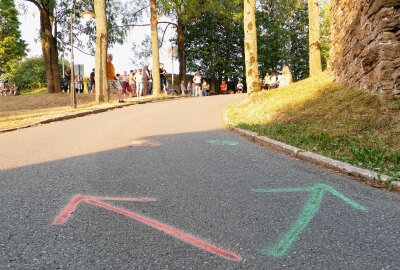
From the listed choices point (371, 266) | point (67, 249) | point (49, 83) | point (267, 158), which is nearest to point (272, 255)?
point (371, 266)

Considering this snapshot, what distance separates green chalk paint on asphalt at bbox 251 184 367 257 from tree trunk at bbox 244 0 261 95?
12185 millimetres

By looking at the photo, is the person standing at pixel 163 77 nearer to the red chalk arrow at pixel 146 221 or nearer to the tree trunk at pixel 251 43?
the tree trunk at pixel 251 43

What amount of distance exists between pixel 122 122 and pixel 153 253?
10080 millimetres

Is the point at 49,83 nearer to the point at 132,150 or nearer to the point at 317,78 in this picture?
the point at 317,78

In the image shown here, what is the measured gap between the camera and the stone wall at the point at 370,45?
29.2 feet

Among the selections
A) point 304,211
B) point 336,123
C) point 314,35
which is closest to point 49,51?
point 314,35

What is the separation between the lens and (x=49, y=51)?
1090 inches

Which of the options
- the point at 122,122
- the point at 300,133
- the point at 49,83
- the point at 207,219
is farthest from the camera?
the point at 49,83

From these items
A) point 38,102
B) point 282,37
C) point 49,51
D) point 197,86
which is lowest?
point 38,102

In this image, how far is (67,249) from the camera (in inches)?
125

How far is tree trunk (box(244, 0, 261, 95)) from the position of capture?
54.3 feet

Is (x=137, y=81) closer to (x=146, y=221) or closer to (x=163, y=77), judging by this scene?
(x=163, y=77)

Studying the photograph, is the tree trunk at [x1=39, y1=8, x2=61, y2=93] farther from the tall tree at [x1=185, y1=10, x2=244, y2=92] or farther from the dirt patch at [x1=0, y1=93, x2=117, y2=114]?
the tall tree at [x1=185, y1=10, x2=244, y2=92]

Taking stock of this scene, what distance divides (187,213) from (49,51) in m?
26.5
